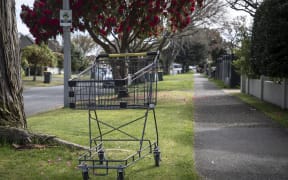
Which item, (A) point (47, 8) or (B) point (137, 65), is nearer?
(B) point (137, 65)

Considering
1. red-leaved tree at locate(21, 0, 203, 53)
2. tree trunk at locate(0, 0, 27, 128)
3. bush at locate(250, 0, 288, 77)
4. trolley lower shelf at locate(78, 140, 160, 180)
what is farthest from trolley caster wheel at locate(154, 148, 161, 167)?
red-leaved tree at locate(21, 0, 203, 53)

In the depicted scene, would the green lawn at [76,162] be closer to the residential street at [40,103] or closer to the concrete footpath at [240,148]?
the concrete footpath at [240,148]

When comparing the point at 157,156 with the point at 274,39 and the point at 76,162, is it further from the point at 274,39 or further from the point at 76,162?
the point at 274,39

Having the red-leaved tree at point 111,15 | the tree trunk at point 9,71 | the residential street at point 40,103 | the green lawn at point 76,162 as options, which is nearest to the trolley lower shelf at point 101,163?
the green lawn at point 76,162

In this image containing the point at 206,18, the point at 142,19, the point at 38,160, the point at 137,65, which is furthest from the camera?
the point at 206,18

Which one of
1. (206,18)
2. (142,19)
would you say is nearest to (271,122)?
(142,19)

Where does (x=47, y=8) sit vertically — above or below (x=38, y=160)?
above

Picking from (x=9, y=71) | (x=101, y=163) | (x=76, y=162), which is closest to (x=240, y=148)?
(x=101, y=163)

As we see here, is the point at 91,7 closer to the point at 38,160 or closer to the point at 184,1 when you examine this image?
the point at 184,1

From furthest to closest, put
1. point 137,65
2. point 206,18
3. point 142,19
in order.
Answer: point 206,18 < point 142,19 < point 137,65

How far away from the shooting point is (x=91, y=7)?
16734mm

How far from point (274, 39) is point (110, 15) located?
7.75 meters

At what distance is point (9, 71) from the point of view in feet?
23.1

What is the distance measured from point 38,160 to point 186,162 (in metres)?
2.21
